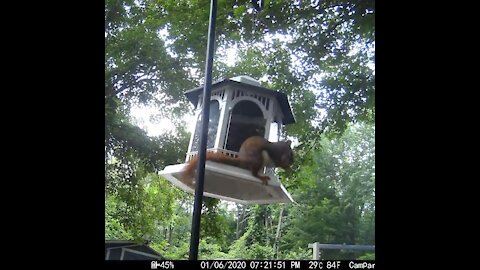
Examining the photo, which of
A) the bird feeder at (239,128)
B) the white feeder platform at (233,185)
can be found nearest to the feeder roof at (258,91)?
the bird feeder at (239,128)

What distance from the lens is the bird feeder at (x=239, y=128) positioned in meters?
1.26

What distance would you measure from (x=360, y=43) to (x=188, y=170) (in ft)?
1.82

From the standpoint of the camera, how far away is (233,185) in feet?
4.14

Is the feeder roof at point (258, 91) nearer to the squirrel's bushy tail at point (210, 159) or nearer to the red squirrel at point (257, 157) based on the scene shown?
the red squirrel at point (257, 157)

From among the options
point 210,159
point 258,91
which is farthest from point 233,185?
point 258,91

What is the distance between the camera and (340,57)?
1.34 meters

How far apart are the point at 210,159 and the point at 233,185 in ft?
0.30

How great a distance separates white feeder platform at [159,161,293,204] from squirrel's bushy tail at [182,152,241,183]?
0.04ft

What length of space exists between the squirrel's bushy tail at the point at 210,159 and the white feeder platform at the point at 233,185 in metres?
0.01

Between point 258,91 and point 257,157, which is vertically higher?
point 258,91

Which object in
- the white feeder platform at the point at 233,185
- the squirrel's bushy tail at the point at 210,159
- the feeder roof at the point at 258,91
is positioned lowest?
the white feeder platform at the point at 233,185

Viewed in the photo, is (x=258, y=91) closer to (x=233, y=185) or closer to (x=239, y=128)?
(x=239, y=128)
